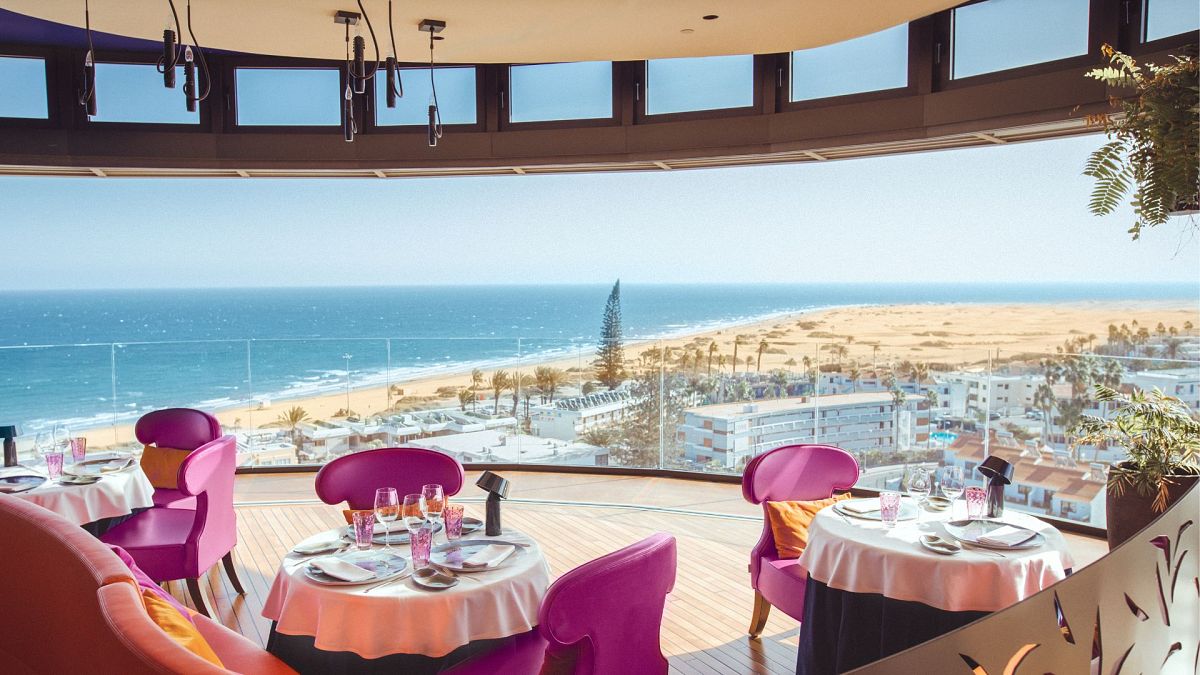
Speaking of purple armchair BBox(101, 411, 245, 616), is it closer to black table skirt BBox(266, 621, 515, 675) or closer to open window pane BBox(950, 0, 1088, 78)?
black table skirt BBox(266, 621, 515, 675)

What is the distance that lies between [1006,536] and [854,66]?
11.9 feet

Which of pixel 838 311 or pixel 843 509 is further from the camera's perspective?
pixel 838 311

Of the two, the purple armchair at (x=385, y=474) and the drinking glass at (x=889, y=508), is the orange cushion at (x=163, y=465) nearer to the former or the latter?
the purple armchair at (x=385, y=474)

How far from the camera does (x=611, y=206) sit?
39.9 metres

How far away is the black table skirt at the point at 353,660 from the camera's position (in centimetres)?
275

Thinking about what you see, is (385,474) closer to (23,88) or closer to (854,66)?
(854,66)

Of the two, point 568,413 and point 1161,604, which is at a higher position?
point 1161,604

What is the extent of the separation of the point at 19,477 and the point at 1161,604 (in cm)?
498

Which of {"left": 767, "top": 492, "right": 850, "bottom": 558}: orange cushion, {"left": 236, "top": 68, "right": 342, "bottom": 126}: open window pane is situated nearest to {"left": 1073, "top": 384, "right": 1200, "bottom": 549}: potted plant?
{"left": 767, "top": 492, "right": 850, "bottom": 558}: orange cushion

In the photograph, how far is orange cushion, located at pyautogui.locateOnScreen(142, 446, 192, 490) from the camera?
210 inches

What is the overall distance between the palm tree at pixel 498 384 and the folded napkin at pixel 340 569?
464cm

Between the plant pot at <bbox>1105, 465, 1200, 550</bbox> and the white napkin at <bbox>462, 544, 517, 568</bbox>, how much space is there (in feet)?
7.99

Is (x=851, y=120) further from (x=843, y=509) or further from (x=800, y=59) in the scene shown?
(x=843, y=509)

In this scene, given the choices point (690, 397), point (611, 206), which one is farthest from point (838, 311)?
point (690, 397)
